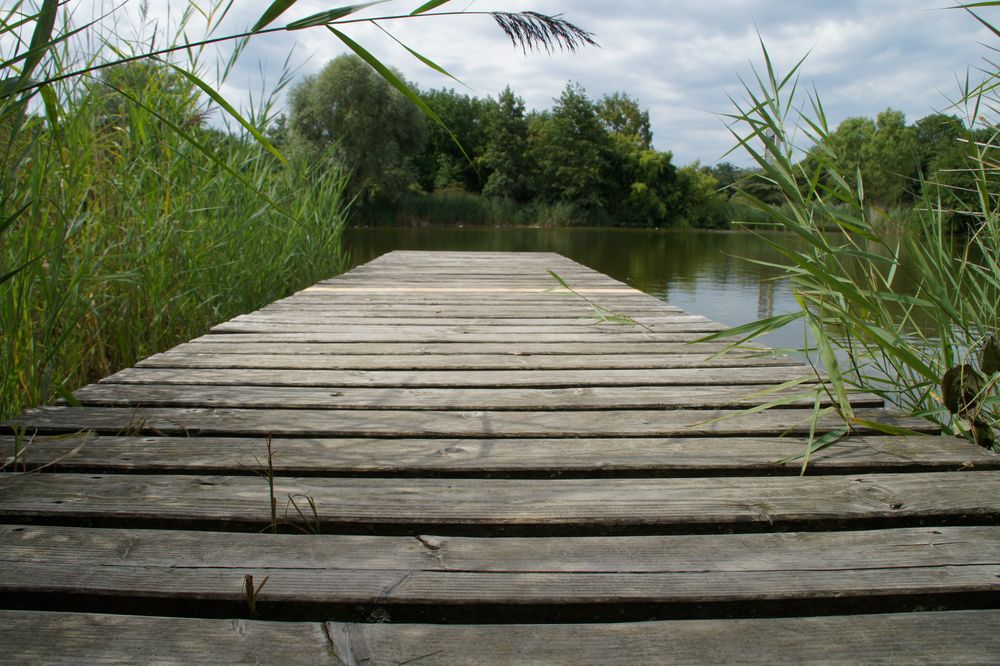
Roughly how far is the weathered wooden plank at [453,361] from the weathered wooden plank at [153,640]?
3.91 feet

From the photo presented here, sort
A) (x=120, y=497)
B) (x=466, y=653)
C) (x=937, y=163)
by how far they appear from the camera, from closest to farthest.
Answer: (x=466, y=653) < (x=120, y=497) < (x=937, y=163)

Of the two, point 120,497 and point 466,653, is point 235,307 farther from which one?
point 466,653

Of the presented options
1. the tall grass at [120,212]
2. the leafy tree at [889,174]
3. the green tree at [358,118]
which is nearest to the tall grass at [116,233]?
the tall grass at [120,212]

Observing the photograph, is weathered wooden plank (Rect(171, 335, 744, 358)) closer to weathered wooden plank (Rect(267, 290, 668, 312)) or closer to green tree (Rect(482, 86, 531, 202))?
weathered wooden plank (Rect(267, 290, 668, 312))

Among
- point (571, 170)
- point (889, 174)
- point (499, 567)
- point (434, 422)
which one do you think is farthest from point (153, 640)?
point (571, 170)

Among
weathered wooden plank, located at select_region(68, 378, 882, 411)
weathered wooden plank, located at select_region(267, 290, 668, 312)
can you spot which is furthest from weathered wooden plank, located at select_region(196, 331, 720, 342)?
weathered wooden plank, located at select_region(267, 290, 668, 312)

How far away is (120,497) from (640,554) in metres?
0.77

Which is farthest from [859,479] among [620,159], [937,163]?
[620,159]

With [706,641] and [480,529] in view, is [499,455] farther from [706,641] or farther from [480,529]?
[706,641]

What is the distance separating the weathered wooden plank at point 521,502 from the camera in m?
0.97

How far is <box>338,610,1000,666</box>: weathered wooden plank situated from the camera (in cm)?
70

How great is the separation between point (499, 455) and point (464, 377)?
2.00ft

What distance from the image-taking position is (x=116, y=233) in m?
2.40

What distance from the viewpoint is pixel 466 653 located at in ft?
2.31
